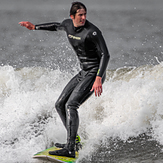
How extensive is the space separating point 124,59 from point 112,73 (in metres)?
6.48

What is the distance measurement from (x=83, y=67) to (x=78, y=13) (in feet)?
2.39

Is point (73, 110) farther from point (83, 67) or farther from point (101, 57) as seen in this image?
point (101, 57)

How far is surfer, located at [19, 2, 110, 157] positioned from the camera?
3275 millimetres

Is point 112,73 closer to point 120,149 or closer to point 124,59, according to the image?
point 120,149

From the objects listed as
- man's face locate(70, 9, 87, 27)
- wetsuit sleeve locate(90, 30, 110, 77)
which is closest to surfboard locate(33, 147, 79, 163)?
wetsuit sleeve locate(90, 30, 110, 77)

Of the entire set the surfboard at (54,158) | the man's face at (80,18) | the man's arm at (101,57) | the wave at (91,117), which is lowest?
the surfboard at (54,158)

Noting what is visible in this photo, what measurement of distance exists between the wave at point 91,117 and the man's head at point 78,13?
1.73m

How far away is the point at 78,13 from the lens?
3.25 m

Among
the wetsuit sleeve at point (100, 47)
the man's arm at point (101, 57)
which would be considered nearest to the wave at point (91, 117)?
the man's arm at point (101, 57)

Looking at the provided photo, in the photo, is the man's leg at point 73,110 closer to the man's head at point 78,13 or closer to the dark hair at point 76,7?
the man's head at point 78,13

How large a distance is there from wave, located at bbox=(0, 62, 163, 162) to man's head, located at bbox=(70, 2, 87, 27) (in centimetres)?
173

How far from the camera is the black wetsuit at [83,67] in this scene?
329cm

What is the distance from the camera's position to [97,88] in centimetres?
326

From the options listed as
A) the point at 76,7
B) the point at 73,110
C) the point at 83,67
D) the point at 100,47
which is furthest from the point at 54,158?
Result: the point at 76,7
